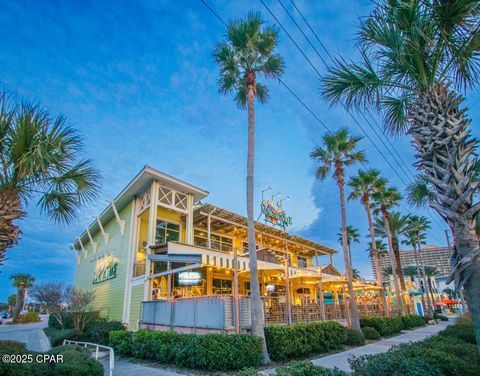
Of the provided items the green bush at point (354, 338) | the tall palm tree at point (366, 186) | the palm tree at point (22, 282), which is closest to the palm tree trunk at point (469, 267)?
the green bush at point (354, 338)

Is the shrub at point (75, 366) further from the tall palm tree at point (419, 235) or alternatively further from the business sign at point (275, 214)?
the tall palm tree at point (419, 235)


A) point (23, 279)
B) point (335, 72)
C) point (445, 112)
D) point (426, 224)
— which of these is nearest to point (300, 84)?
point (335, 72)

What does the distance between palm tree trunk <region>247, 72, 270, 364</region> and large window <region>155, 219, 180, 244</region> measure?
9613mm

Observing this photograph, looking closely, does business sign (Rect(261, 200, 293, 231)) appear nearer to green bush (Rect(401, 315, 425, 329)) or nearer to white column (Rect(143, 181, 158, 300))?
white column (Rect(143, 181, 158, 300))

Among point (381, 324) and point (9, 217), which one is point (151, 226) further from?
point (381, 324)

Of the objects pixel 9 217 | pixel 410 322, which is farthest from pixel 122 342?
pixel 410 322

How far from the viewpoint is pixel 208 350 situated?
8898 millimetres

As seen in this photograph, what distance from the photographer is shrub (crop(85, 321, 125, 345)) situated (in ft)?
50.4

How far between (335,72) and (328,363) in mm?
9906

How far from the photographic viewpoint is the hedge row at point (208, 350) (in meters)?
8.84

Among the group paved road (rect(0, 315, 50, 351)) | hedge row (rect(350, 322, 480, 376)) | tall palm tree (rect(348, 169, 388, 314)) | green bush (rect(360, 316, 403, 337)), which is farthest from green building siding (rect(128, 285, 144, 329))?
tall palm tree (rect(348, 169, 388, 314))

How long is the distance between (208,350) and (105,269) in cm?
1725

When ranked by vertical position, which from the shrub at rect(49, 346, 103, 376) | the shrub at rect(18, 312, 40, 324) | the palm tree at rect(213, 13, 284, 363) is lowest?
the shrub at rect(18, 312, 40, 324)

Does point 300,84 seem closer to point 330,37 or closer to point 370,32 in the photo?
point 330,37
